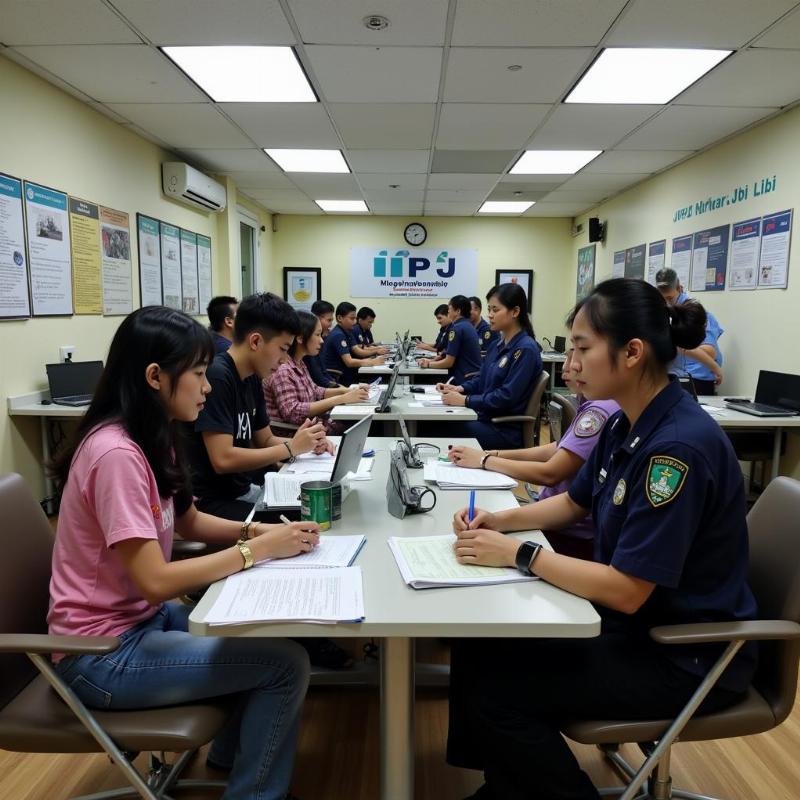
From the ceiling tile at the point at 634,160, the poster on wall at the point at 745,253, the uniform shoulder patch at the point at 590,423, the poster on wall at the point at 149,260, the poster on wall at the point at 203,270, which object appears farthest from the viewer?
the poster on wall at the point at 203,270

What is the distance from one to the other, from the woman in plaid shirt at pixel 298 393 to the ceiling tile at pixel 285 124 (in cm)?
178

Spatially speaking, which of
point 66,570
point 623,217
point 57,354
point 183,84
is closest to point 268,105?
point 183,84

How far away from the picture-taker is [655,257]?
602 cm

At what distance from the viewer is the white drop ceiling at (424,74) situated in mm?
2824

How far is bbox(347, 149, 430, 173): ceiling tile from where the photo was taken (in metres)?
5.45

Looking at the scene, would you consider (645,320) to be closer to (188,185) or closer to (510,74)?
(510,74)

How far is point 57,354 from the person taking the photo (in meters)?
3.94

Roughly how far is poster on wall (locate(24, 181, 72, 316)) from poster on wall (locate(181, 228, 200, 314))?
1841mm

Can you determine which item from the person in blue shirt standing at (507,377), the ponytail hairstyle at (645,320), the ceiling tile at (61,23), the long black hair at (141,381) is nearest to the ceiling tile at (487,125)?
the person in blue shirt standing at (507,377)

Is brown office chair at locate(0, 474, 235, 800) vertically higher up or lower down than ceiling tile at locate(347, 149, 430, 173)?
lower down

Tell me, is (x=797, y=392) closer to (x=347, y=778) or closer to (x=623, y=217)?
(x=347, y=778)

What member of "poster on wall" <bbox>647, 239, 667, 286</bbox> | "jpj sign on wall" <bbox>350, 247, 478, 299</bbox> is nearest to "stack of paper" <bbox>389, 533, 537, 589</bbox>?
"poster on wall" <bbox>647, 239, 667, 286</bbox>

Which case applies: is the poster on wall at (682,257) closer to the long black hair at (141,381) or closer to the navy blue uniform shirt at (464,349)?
the navy blue uniform shirt at (464,349)

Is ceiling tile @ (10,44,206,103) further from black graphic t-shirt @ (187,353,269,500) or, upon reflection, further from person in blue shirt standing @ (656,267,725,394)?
person in blue shirt standing @ (656,267,725,394)
